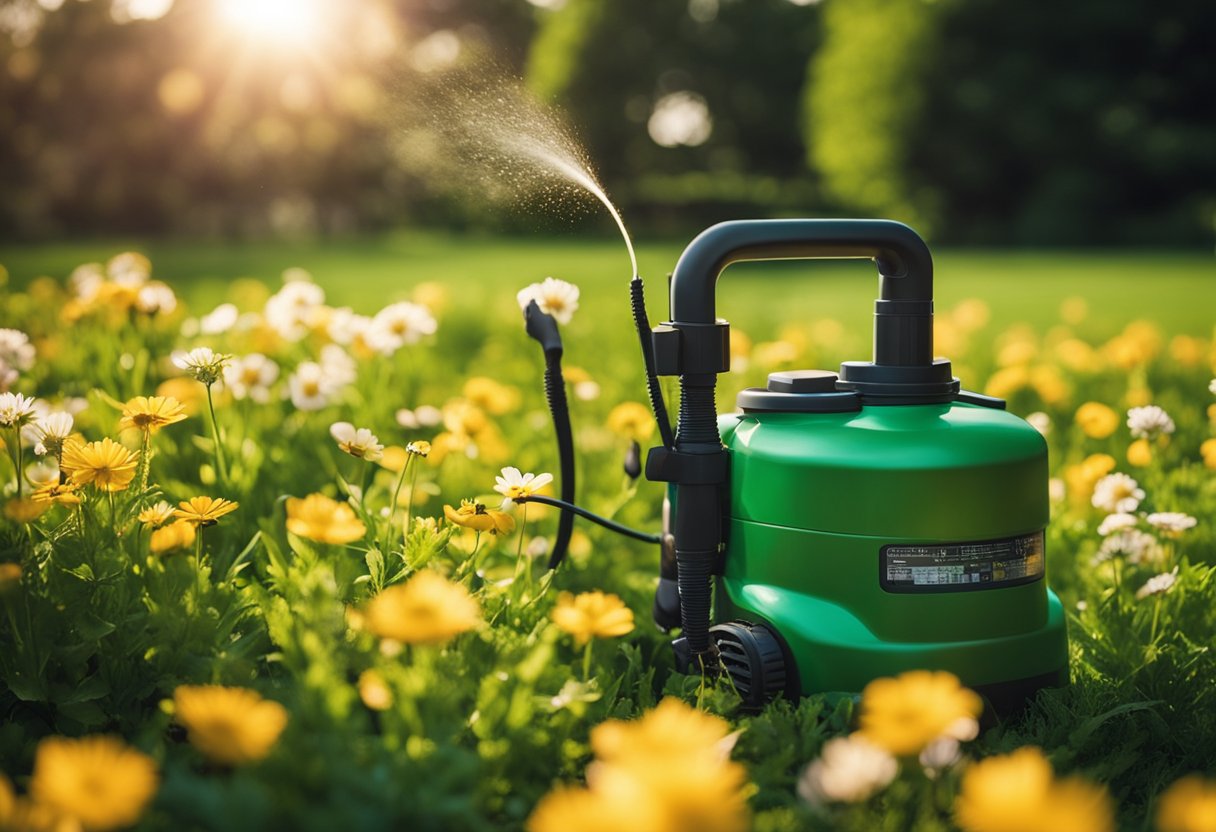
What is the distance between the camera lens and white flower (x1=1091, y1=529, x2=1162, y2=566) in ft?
7.57

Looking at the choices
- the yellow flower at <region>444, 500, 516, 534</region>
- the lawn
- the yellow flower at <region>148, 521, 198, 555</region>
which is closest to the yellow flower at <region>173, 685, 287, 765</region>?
the lawn

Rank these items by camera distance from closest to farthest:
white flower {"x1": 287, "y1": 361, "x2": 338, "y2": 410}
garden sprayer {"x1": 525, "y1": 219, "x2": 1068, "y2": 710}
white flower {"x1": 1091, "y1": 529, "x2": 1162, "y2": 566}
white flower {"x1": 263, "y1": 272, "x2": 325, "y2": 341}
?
garden sprayer {"x1": 525, "y1": 219, "x2": 1068, "y2": 710}
white flower {"x1": 1091, "y1": 529, "x2": 1162, "y2": 566}
white flower {"x1": 287, "y1": 361, "x2": 338, "y2": 410}
white flower {"x1": 263, "y1": 272, "x2": 325, "y2": 341}

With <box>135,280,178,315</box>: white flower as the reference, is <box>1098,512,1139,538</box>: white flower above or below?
below

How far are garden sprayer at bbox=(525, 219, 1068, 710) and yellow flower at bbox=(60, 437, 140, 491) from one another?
2.59 feet

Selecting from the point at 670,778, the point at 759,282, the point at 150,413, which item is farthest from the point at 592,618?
the point at 759,282

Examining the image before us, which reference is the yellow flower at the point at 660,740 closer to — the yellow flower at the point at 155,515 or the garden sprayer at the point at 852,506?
the garden sprayer at the point at 852,506

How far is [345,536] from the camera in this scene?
158 cm

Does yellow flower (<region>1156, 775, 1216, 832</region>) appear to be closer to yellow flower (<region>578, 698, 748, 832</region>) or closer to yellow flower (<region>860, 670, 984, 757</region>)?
yellow flower (<region>860, 670, 984, 757</region>)

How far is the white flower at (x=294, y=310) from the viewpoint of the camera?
3158 mm

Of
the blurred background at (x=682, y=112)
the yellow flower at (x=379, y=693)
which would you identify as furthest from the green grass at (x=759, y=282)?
the yellow flower at (x=379, y=693)

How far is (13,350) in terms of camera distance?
248 cm

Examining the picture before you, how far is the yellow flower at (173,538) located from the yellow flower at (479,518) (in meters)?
0.42

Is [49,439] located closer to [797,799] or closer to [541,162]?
[541,162]

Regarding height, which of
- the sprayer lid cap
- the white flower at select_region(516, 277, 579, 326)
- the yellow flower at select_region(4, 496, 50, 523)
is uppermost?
the white flower at select_region(516, 277, 579, 326)
